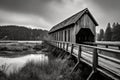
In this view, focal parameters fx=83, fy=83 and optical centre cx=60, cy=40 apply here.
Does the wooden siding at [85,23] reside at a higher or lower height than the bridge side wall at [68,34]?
higher

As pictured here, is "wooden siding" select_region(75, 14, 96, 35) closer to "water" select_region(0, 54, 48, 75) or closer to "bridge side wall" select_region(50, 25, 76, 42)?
"bridge side wall" select_region(50, 25, 76, 42)

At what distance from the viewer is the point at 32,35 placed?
126750 millimetres

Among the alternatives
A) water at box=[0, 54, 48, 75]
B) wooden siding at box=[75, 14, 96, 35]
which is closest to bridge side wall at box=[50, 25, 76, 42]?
wooden siding at box=[75, 14, 96, 35]

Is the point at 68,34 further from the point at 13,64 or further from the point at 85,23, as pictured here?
the point at 13,64

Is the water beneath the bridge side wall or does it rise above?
beneath

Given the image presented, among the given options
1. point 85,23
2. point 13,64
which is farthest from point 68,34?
point 13,64

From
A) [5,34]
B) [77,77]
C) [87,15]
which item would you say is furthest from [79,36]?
[5,34]

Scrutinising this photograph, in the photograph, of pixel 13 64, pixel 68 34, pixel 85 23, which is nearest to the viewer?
pixel 13 64

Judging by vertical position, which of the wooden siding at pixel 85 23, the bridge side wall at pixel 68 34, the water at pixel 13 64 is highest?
the wooden siding at pixel 85 23

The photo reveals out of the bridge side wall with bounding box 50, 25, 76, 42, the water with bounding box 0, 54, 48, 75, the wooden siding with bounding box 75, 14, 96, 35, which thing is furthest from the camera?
the bridge side wall with bounding box 50, 25, 76, 42

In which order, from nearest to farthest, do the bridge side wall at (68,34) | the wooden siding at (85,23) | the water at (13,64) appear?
the water at (13,64), the wooden siding at (85,23), the bridge side wall at (68,34)

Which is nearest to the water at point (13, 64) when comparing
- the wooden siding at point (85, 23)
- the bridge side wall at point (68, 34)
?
the bridge side wall at point (68, 34)

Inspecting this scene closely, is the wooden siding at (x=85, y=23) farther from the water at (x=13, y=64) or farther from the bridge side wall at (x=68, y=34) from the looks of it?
the water at (x=13, y=64)

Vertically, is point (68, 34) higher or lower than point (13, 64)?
higher
